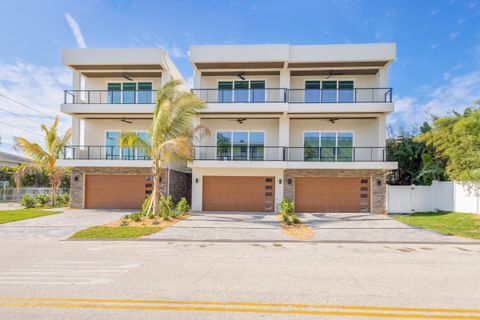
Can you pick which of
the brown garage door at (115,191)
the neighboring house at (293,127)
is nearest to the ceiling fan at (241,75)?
the neighboring house at (293,127)

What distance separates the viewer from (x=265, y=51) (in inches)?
687

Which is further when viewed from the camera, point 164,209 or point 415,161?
point 415,161

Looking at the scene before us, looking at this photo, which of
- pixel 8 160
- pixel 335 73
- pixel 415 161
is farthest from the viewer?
pixel 8 160

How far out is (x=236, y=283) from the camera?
5.73 meters

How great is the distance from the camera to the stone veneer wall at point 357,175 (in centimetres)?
1758

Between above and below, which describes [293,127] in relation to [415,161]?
above

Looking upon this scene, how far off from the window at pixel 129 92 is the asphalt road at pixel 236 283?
38.1ft

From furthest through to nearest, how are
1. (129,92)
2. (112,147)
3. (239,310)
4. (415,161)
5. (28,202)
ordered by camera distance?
(415,161) → (28,202) → (129,92) → (112,147) → (239,310)

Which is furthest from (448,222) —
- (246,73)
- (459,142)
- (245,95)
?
(246,73)

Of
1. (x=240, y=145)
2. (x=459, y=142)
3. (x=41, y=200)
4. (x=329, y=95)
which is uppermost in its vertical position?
(x=329, y=95)

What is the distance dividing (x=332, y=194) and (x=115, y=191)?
43.0 feet

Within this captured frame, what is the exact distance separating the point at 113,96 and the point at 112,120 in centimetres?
153

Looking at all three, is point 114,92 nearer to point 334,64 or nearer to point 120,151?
point 120,151

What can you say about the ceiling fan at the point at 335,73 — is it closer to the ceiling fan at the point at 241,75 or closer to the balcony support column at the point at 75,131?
the ceiling fan at the point at 241,75
